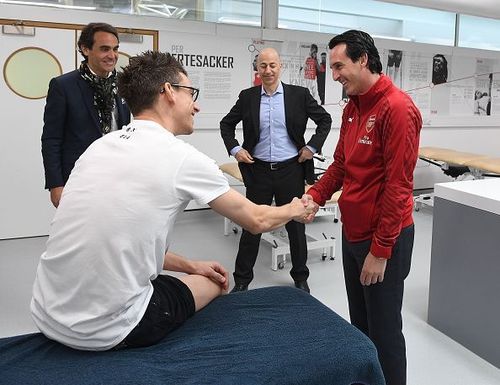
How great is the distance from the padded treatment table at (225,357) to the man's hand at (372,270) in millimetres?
185

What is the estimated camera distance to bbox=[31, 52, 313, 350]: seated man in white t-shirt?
1.33 meters

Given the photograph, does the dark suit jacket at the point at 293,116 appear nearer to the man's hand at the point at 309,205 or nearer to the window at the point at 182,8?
the man's hand at the point at 309,205

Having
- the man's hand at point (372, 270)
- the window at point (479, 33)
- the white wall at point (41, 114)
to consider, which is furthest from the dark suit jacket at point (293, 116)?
the window at point (479, 33)

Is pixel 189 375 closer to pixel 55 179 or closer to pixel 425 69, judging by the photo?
pixel 55 179

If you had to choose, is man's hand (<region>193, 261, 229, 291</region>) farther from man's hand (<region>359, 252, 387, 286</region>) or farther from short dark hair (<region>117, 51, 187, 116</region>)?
short dark hair (<region>117, 51, 187, 116</region>)

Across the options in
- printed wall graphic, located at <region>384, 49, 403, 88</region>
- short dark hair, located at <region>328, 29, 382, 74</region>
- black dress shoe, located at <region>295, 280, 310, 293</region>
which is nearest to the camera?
short dark hair, located at <region>328, 29, 382, 74</region>

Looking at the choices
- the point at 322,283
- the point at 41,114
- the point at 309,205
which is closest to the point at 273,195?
the point at 322,283

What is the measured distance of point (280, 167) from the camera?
10.0 feet

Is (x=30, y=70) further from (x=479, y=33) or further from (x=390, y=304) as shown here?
(x=479, y=33)

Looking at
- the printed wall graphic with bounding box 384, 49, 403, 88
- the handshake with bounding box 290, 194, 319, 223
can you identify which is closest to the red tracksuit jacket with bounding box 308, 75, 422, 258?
the handshake with bounding box 290, 194, 319, 223

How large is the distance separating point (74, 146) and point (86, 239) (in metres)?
1.28

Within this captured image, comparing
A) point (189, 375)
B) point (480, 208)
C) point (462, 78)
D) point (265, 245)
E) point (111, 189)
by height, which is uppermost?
point (462, 78)

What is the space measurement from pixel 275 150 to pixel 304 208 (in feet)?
3.66

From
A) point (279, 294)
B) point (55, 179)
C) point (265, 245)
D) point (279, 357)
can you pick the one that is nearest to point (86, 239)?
point (279, 357)
